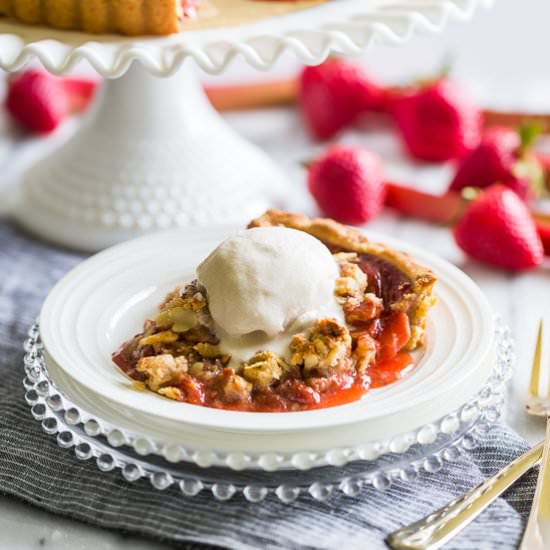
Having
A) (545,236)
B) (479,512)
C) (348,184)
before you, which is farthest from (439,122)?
(479,512)

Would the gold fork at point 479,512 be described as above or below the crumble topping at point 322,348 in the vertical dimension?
below

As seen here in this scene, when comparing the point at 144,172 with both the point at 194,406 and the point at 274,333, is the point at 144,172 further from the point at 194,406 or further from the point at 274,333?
the point at 194,406

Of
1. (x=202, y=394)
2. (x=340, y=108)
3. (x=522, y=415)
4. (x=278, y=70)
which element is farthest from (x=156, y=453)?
(x=278, y=70)

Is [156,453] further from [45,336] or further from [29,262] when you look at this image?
[29,262]

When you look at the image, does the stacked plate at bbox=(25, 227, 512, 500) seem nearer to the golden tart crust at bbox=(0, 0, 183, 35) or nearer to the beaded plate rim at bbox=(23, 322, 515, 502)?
the beaded plate rim at bbox=(23, 322, 515, 502)

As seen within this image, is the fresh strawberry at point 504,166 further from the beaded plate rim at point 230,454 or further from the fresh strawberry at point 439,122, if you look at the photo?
the beaded plate rim at point 230,454

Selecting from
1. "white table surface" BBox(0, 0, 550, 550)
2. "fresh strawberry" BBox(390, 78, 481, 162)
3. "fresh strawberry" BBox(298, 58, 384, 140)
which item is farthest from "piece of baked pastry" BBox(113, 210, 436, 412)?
"fresh strawberry" BBox(298, 58, 384, 140)

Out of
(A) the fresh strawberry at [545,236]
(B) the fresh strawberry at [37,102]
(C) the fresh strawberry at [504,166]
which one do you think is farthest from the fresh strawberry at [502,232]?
(B) the fresh strawberry at [37,102]
